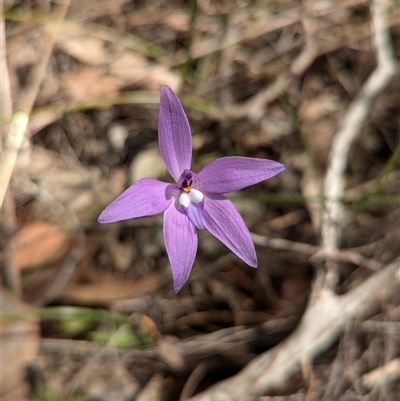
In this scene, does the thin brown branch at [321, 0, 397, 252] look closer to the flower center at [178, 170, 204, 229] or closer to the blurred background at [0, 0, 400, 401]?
the blurred background at [0, 0, 400, 401]

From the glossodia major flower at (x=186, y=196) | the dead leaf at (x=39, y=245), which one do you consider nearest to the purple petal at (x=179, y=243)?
the glossodia major flower at (x=186, y=196)

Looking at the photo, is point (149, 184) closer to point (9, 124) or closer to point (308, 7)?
point (9, 124)

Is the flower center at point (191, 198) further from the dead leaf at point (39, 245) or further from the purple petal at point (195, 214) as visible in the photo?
the dead leaf at point (39, 245)

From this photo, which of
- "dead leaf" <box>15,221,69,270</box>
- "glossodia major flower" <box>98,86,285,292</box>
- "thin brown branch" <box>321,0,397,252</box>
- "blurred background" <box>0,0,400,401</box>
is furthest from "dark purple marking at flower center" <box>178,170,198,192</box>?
"dead leaf" <box>15,221,69,270</box>

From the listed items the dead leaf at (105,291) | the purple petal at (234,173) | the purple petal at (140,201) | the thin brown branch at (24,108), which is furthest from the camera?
the dead leaf at (105,291)

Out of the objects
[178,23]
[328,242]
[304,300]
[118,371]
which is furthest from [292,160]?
[118,371]

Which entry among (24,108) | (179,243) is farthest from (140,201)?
(24,108)
